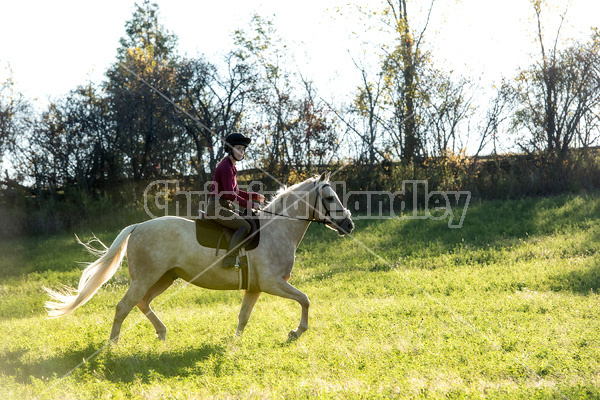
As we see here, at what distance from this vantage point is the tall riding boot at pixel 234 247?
7.99 m

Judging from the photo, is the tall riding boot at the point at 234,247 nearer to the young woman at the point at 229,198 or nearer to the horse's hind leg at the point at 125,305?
the young woman at the point at 229,198

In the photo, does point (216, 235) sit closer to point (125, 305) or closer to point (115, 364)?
point (125, 305)

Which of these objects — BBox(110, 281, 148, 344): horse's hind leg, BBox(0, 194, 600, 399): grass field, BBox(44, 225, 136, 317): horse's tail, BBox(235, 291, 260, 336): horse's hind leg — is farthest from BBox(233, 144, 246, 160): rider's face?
BBox(0, 194, 600, 399): grass field

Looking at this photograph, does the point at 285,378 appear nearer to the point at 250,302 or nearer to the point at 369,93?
the point at 250,302

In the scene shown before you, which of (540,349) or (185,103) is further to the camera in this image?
(185,103)

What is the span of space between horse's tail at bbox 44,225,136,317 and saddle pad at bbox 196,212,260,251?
1.17m

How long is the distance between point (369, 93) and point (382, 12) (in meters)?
5.09

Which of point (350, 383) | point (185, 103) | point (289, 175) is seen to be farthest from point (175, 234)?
point (185, 103)

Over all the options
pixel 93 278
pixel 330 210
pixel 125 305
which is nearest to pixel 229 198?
pixel 330 210

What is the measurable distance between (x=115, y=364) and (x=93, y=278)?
5.92ft

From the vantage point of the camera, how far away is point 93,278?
8188 millimetres

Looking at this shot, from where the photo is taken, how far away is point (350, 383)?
577cm

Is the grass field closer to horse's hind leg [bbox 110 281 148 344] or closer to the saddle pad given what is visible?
horse's hind leg [bbox 110 281 148 344]

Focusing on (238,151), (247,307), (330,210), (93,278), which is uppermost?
(238,151)
